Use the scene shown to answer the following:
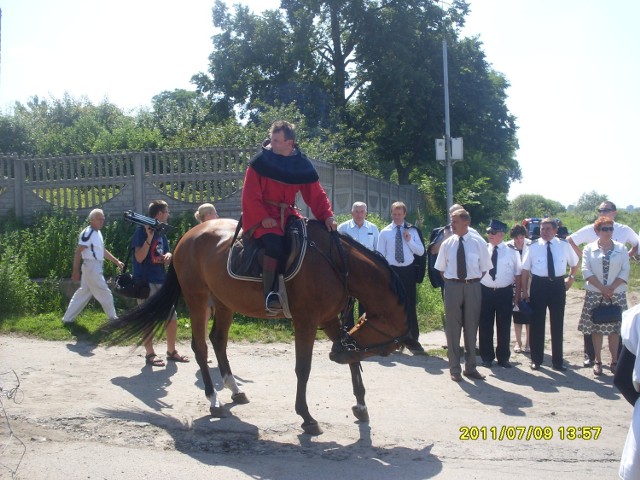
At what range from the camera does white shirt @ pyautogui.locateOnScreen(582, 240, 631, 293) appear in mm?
9211

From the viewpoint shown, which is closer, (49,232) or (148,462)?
(148,462)

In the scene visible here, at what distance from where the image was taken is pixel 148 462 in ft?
18.5

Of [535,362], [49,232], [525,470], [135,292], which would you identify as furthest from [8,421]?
[49,232]

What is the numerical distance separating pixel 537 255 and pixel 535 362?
4.73ft

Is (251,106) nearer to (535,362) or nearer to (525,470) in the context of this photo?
(535,362)

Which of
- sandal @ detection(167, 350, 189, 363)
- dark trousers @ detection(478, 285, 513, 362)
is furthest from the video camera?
dark trousers @ detection(478, 285, 513, 362)

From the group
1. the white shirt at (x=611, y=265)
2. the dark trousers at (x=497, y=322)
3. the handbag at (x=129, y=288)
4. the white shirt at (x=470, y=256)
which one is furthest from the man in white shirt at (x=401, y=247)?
the handbag at (x=129, y=288)

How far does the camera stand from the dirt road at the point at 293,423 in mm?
→ 5586

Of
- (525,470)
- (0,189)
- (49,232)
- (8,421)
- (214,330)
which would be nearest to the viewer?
(525,470)

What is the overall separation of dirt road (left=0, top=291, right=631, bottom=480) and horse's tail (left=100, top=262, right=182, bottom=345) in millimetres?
629

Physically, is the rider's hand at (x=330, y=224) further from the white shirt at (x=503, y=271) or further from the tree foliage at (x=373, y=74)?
the tree foliage at (x=373, y=74)

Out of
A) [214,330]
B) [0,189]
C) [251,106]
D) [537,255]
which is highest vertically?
[251,106]

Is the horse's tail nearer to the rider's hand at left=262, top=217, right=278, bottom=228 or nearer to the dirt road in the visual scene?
the dirt road

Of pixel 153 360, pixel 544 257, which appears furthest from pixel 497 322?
pixel 153 360
